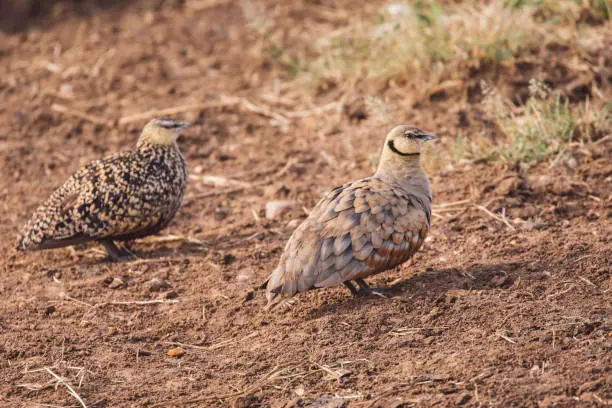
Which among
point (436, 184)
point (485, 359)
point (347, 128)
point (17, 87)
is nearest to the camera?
point (485, 359)

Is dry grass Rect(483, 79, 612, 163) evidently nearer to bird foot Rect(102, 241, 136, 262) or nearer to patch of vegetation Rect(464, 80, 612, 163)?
patch of vegetation Rect(464, 80, 612, 163)

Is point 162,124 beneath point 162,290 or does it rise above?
above

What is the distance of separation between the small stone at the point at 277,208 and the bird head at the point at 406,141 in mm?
1488

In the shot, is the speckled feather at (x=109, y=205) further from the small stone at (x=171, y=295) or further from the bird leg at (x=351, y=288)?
the bird leg at (x=351, y=288)

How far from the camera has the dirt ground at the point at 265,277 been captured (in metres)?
4.35

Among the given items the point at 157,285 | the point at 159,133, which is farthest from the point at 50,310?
the point at 159,133

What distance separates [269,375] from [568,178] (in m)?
3.12

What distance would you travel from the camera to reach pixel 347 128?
26.9ft

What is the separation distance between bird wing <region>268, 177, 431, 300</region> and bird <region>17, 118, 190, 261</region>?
1618 millimetres

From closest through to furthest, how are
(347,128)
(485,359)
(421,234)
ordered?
(485,359) → (421,234) → (347,128)

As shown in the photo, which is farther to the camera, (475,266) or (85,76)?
(85,76)

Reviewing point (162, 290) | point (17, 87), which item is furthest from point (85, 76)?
point (162, 290)

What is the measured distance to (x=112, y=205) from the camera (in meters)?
6.28

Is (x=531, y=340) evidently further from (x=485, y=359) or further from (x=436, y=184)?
(x=436, y=184)
